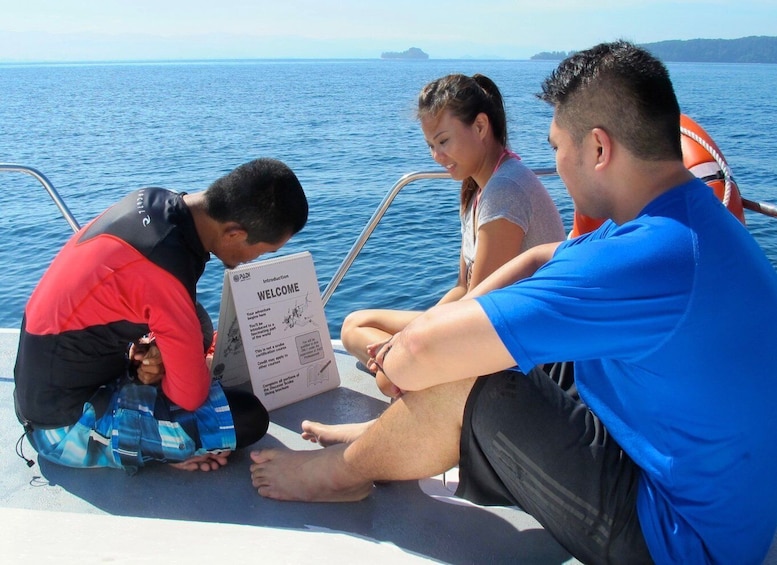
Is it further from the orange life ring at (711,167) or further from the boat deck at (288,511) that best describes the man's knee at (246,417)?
the orange life ring at (711,167)

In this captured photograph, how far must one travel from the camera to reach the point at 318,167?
1466cm

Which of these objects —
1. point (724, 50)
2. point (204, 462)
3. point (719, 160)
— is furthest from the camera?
point (724, 50)

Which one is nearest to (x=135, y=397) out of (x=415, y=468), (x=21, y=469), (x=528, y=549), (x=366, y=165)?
(x=21, y=469)

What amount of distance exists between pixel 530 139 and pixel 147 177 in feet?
27.6

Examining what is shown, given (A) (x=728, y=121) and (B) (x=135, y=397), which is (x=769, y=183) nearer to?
(A) (x=728, y=121)

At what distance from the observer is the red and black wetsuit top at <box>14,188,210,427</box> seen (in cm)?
205

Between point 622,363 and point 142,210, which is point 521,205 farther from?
point 142,210

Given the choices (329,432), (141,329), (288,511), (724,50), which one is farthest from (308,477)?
(724,50)

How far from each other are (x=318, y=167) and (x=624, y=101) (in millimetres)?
13421

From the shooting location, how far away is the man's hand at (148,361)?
2270mm

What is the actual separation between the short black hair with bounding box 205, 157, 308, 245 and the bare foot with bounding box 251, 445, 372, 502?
0.65 meters

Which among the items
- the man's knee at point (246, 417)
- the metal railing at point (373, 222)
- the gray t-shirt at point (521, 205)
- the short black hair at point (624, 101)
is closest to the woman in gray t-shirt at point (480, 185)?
the gray t-shirt at point (521, 205)

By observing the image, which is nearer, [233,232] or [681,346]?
[681,346]

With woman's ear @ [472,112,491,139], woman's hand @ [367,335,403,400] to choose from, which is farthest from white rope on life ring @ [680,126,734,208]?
woman's hand @ [367,335,403,400]
